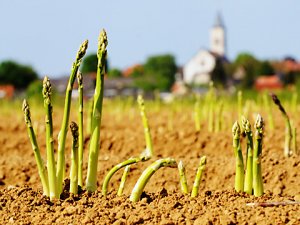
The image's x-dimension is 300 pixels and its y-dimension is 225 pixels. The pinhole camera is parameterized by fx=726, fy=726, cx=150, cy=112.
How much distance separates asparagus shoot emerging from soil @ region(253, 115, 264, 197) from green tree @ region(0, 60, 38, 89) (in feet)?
231

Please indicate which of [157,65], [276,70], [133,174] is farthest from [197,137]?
[157,65]

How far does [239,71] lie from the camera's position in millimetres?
100125

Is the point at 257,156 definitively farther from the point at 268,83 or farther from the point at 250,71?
the point at 250,71

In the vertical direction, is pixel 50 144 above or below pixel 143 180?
above

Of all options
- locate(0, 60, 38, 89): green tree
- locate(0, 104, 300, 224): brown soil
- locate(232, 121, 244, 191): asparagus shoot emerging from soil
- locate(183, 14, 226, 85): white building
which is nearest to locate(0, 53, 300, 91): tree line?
locate(0, 60, 38, 89): green tree

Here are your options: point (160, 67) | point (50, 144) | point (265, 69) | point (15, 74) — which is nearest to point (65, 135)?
point (50, 144)

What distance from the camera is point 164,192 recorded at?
12.9 feet

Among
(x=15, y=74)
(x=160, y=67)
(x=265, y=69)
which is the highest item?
(x=160, y=67)

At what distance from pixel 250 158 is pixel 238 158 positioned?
64 millimetres

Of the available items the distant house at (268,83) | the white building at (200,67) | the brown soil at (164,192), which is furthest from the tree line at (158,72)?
the brown soil at (164,192)

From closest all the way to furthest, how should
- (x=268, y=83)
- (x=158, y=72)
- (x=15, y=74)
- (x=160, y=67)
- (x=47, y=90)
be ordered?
(x=47, y=90), (x=15, y=74), (x=268, y=83), (x=158, y=72), (x=160, y=67)

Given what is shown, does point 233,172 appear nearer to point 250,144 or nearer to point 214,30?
point 250,144

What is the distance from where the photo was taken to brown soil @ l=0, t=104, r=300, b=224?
11.3ft

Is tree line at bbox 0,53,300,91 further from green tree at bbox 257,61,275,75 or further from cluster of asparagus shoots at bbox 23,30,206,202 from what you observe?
cluster of asparagus shoots at bbox 23,30,206,202
